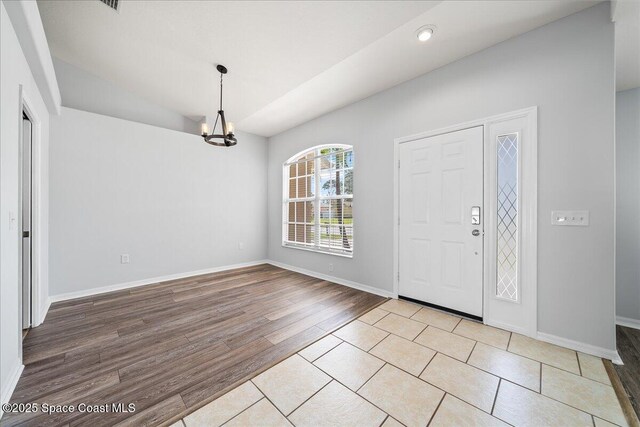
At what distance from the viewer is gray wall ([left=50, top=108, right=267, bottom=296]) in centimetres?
335

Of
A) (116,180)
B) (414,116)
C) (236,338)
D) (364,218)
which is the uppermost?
(414,116)

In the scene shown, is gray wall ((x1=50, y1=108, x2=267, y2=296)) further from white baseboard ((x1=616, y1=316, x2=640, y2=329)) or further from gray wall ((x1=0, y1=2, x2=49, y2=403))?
white baseboard ((x1=616, y1=316, x2=640, y2=329))

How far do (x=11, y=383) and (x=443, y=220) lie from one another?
3.98 m

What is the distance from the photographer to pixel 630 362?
193 centimetres

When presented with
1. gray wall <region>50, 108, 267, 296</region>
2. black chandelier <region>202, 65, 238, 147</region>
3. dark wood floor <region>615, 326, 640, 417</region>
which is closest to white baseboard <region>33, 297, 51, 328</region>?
gray wall <region>50, 108, 267, 296</region>

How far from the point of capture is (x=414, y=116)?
10.3 feet

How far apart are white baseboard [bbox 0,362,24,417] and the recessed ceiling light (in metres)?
4.22

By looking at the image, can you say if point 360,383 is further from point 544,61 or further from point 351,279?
point 544,61

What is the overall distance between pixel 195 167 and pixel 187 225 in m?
1.11

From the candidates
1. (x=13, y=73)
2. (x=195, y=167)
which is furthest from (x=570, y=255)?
(x=195, y=167)

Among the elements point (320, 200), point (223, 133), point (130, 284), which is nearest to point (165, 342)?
point (130, 284)

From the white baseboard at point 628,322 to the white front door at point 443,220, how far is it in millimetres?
1567

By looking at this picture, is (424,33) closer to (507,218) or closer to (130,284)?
(507,218)

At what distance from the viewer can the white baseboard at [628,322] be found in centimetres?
254
